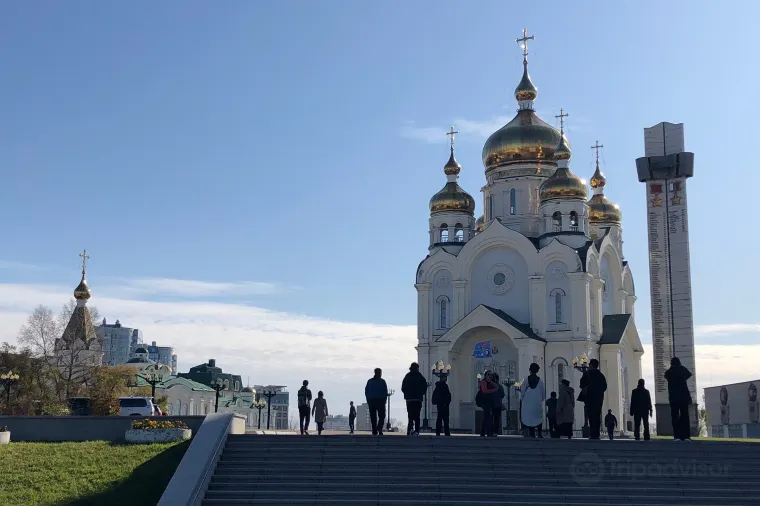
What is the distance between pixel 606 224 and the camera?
53.2 m

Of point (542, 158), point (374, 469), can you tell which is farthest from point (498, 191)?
point (374, 469)

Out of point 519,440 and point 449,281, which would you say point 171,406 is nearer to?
point 449,281

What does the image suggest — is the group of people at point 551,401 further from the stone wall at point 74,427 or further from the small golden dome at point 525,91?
the small golden dome at point 525,91

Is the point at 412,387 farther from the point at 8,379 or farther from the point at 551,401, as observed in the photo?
the point at 8,379

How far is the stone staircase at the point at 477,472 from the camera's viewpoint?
A: 524 inches

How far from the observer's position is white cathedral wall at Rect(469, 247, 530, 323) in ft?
141

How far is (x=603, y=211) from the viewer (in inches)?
2106

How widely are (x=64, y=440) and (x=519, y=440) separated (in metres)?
9.38

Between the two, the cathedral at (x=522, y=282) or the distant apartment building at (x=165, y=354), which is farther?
the distant apartment building at (x=165, y=354)

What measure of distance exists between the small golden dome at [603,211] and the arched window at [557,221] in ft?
33.4

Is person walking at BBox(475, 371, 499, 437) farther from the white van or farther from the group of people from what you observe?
the white van

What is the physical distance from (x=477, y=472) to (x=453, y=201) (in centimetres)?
3329

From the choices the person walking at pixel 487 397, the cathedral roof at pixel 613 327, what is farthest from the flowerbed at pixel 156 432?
the cathedral roof at pixel 613 327

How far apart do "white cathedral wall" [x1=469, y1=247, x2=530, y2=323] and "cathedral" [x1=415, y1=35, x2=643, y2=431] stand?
0.05 meters
